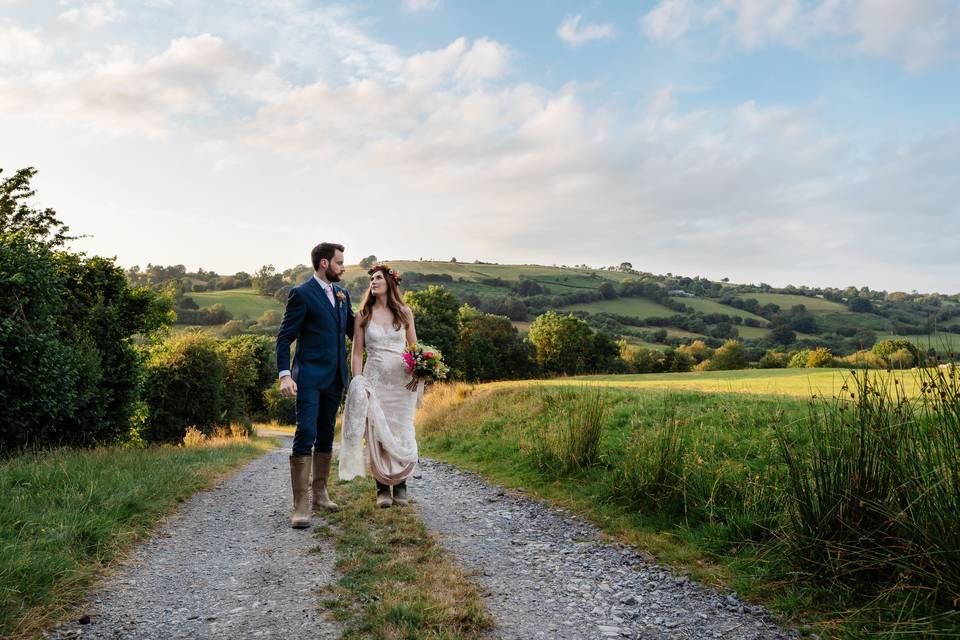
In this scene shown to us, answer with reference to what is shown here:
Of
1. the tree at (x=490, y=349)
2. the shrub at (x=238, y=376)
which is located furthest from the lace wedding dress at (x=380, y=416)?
the tree at (x=490, y=349)

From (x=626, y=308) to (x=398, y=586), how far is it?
87.5 metres

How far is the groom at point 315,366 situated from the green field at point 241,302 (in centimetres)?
7532

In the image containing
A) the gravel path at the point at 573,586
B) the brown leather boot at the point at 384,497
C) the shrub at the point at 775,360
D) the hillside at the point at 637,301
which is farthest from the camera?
the hillside at the point at 637,301

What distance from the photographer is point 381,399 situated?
717cm

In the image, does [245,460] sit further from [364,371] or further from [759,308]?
[759,308]

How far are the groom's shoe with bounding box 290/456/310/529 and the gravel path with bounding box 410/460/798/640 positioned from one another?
4.52ft

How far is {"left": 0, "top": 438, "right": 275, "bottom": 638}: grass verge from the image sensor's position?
144 inches

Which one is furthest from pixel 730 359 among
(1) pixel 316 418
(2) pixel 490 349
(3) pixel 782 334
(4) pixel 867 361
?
(1) pixel 316 418

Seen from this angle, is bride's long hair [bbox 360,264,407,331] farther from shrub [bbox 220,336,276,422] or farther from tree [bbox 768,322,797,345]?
tree [bbox 768,322,797,345]

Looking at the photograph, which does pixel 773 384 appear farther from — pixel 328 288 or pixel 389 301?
pixel 328 288

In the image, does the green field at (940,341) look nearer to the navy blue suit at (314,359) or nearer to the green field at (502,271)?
the navy blue suit at (314,359)

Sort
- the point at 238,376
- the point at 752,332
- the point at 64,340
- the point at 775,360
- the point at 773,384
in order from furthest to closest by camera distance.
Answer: the point at 752,332
the point at 775,360
the point at 238,376
the point at 773,384
the point at 64,340

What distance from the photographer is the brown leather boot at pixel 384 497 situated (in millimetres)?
6851

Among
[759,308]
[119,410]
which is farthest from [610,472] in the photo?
[759,308]
